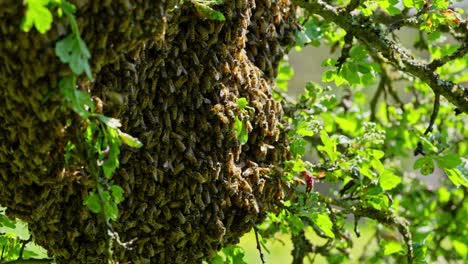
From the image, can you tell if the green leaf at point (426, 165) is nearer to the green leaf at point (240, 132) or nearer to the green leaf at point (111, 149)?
the green leaf at point (240, 132)

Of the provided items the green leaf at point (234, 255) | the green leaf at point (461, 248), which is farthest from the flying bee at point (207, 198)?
the green leaf at point (461, 248)

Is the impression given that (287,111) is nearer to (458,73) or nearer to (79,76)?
(79,76)

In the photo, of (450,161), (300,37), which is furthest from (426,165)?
(300,37)

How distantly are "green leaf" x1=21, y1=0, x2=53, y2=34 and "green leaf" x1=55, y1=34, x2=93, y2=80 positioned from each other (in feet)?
0.34

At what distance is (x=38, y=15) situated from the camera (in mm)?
1898

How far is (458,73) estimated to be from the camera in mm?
5418

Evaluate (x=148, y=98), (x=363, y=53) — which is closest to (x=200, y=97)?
(x=148, y=98)

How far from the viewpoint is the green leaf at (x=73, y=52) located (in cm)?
201

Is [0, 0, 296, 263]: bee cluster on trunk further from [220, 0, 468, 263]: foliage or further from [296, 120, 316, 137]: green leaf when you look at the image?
[220, 0, 468, 263]: foliage

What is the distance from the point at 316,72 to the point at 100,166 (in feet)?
39.1

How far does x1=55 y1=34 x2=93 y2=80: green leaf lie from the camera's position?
6.59 feet

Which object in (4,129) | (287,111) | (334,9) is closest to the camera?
(4,129)

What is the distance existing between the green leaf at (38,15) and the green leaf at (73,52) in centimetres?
10

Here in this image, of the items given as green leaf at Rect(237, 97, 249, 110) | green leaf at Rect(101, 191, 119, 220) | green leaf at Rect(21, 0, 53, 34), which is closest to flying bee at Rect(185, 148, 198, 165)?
green leaf at Rect(237, 97, 249, 110)
